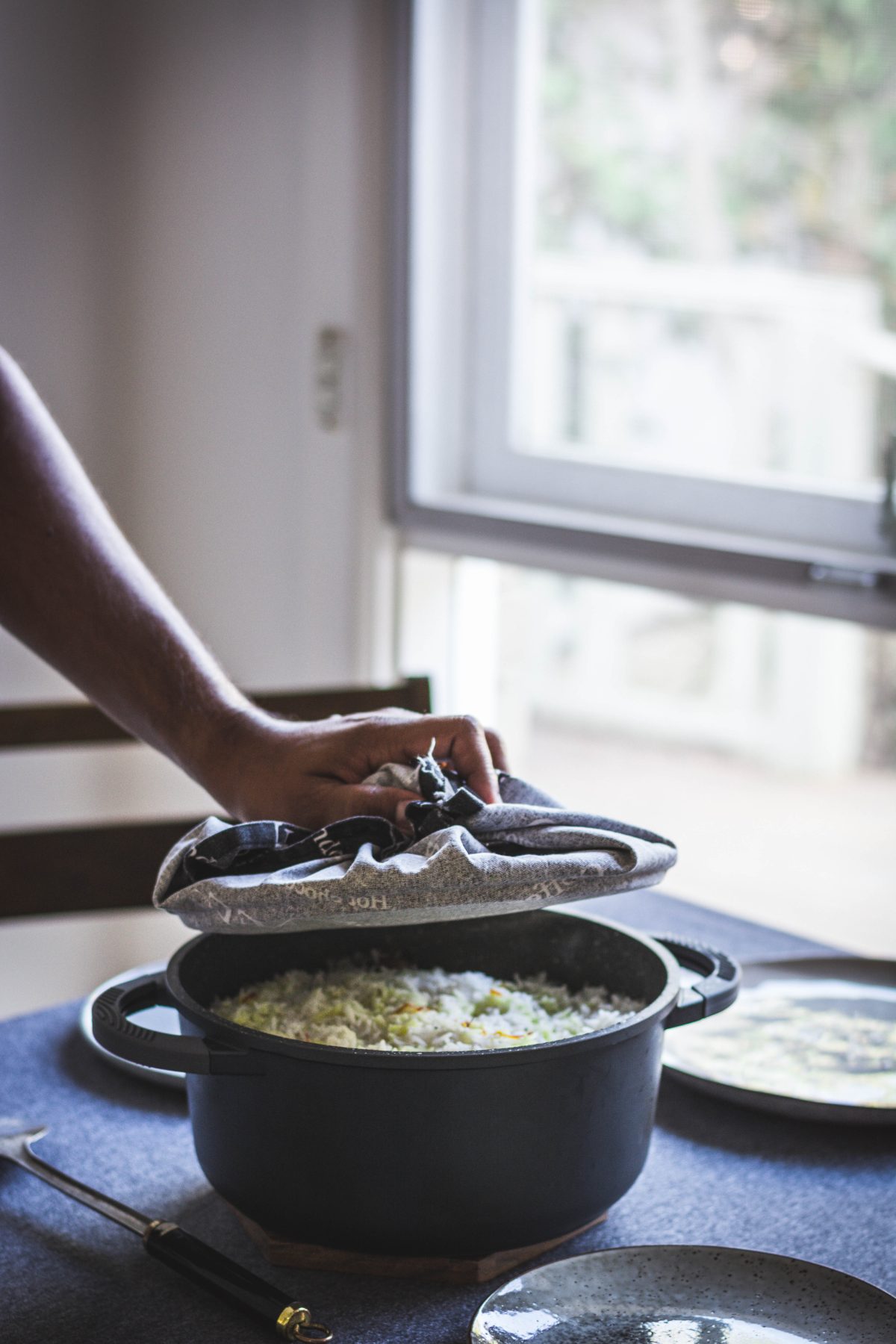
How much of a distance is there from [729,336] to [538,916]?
156cm

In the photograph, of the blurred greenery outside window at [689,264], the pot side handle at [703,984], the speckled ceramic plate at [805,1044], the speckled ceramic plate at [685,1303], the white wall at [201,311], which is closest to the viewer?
the speckled ceramic plate at [685,1303]

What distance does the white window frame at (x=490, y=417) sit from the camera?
208 centimetres

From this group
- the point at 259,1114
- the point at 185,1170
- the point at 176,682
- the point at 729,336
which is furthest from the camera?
the point at 729,336

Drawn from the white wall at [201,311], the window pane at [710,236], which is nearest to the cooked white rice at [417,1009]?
the window pane at [710,236]

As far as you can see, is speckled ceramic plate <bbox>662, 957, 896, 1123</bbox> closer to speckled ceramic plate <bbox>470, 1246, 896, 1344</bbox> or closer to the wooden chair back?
speckled ceramic plate <bbox>470, 1246, 896, 1344</bbox>

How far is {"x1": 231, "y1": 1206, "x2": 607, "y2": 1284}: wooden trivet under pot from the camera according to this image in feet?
2.36

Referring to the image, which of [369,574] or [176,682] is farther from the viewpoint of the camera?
[369,574]

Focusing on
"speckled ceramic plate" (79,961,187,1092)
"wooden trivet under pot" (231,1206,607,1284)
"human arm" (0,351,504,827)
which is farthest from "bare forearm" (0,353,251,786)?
"wooden trivet under pot" (231,1206,607,1284)

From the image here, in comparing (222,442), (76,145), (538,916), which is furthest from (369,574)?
(538,916)

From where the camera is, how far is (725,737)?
148 inches

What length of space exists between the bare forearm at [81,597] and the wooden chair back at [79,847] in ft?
1.36

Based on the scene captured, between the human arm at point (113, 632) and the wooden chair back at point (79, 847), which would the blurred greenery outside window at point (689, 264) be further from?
the human arm at point (113, 632)

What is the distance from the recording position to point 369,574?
8.02 ft

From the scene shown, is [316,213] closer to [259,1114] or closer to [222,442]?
[222,442]
